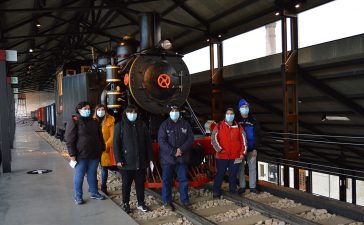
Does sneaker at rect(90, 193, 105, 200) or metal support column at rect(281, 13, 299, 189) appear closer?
sneaker at rect(90, 193, 105, 200)

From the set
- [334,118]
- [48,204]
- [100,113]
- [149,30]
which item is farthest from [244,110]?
[334,118]

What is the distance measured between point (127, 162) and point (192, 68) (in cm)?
1299

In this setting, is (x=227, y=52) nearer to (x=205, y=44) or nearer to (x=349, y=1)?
(x=205, y=44)

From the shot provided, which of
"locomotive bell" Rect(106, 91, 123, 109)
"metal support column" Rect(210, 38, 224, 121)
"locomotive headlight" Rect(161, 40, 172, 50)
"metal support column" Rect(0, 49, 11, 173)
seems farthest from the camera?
"metal support column" Rect(210, 38, 224, 121)

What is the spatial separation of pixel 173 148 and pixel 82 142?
50.4 inches

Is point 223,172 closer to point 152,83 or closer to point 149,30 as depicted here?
point 152,83

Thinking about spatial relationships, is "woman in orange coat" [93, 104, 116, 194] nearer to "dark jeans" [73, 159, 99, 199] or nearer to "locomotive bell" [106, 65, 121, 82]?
"dark jeans" [73, 159, 99, 199]

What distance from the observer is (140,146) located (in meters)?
4.78

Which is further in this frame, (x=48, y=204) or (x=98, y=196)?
(x=98, y=196)

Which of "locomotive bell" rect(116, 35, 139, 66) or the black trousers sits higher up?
"locomotive bell" rect(116, 35, 139, 66)

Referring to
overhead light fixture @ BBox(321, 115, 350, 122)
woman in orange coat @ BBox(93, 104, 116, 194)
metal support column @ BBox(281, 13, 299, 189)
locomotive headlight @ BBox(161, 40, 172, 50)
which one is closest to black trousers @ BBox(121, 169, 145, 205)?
woman in orange coat @ BBox(93, 104, 116, 194)

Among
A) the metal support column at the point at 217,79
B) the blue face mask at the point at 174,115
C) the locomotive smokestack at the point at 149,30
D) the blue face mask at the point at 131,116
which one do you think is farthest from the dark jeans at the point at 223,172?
the metal support column at the point at 217,79

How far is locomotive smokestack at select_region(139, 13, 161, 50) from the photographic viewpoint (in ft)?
21.3

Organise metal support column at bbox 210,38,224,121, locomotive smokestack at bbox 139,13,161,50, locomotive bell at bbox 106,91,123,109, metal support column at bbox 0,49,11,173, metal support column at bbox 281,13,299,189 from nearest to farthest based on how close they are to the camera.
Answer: locomotive bell at bbox 106,91,123,109 < locomotive smokestack at bbox 139,13,161,50 < metal support column at bbox 0,49,11,173 < metal support column at bbox 281,13,299,189 < metal support column at bbox 210,38,224,121
